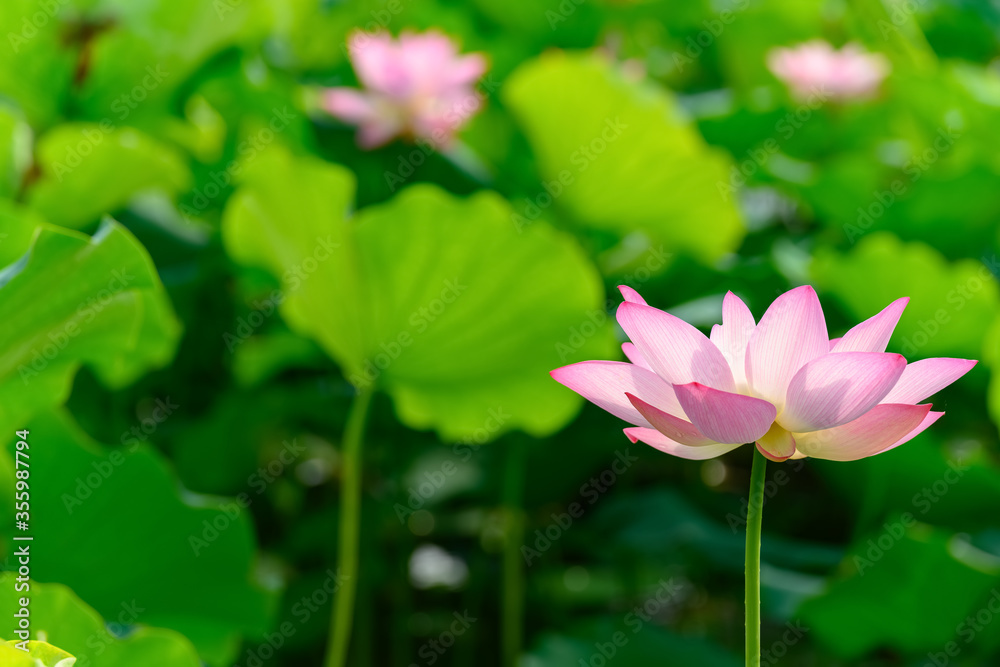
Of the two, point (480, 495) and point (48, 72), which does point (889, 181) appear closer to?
point (480, 495)

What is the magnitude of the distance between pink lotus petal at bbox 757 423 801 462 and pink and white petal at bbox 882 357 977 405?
3 centimetres

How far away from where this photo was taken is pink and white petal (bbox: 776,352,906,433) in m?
0.25

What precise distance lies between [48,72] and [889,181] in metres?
0.90

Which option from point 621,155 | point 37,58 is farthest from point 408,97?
point 37,58

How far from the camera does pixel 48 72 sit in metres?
0.83

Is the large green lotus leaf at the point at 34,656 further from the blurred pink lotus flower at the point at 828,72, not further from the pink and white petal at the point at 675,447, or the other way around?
the blurred pink lotus flower at the point at 828,72

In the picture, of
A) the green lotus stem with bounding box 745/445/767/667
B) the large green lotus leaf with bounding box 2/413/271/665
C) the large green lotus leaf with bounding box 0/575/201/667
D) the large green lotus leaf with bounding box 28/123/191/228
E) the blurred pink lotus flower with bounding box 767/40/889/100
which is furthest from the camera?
the blurred pink lotus flower with bounding box 767/40/889/100

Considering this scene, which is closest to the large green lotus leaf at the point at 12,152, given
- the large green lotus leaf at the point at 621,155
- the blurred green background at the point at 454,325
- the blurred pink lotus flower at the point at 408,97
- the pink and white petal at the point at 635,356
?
the blurred green background at the point at 454,325

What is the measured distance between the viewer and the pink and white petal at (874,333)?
10.8 inches

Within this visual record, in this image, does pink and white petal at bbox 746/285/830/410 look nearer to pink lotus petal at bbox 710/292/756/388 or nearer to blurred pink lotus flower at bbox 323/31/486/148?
pink lotus petal at bbox 710/292/756/388

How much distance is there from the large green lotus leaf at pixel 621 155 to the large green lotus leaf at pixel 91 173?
30 cm

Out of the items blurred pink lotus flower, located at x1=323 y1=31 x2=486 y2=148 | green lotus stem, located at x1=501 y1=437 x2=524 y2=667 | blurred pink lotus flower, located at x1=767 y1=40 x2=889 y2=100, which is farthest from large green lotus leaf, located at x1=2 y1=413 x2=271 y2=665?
blurred pink lotus flower, located at x1=767 y1=40 x2=889 y2=100

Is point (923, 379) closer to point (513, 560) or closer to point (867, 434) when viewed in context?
point (867, 434)

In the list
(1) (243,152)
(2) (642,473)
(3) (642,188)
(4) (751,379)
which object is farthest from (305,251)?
(2) (642,473)
